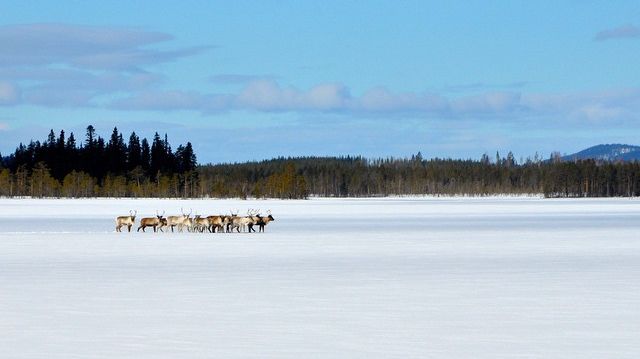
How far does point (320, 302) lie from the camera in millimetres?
14000

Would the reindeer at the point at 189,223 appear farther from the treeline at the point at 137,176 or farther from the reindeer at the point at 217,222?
the treeline at the point at 137,176

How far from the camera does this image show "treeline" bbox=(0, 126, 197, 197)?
152 m

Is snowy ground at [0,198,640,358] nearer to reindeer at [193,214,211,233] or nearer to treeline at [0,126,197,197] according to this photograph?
reindeer at [193,214,211,233]

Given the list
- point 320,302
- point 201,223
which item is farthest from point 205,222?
point 320,302

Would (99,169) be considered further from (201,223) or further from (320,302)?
(320,302)

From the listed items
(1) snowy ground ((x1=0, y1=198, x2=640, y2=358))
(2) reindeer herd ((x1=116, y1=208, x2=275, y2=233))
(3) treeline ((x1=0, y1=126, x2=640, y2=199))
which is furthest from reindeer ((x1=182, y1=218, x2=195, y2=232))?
(3) treeline ((x1=0, y1=126, x2=640, y2=199))

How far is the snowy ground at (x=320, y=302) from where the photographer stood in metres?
10.4

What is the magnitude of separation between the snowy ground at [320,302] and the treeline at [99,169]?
12904cm

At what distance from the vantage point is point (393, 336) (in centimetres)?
1104

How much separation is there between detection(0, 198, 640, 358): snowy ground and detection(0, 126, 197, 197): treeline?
423ft

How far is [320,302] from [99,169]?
15779cm

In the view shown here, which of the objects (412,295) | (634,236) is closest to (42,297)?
(412,295)

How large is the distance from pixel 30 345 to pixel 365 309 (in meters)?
4.42

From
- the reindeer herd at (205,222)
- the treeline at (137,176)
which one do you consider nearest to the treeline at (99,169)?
the treeline at (137,176)
